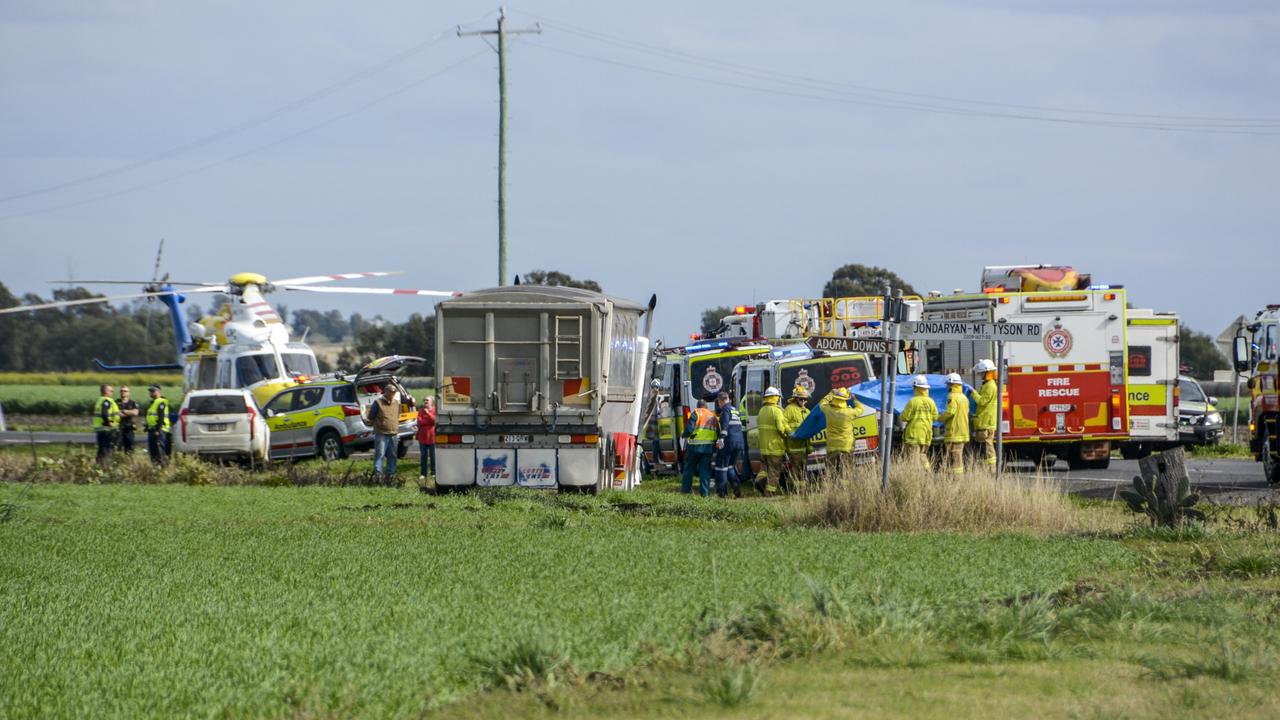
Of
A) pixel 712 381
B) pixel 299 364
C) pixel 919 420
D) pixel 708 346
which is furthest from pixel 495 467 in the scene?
pixel 299 364

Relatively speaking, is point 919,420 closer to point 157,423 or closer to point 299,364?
point 157,423

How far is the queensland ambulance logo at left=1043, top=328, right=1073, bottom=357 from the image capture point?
2625 cm

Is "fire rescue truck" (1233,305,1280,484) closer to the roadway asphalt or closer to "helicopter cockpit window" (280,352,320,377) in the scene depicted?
the roadway asphalt

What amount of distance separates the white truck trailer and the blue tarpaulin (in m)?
2.84

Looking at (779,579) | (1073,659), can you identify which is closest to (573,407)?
(779,579)

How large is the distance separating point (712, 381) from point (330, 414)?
10.2 m

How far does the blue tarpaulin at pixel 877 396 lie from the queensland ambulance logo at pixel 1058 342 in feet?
8.52

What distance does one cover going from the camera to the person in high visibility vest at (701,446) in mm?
22953

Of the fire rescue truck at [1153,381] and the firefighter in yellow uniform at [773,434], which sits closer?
the firefighter in yellow uniform at [773,434]

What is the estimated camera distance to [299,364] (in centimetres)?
4050

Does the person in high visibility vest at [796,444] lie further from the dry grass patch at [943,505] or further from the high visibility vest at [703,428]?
the dry grass patch at [943,505]

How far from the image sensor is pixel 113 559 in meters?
13.5

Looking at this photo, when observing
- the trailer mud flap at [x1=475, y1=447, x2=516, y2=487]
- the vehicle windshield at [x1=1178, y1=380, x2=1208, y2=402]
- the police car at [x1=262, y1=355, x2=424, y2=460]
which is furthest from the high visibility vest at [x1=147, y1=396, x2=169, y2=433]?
the vehicle windshield at [x1=1178, y1=380, x2=1208, y2=402]

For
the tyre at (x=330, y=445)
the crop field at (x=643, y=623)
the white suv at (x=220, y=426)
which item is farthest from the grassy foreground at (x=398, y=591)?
the tyre at (x=330, y=445)
